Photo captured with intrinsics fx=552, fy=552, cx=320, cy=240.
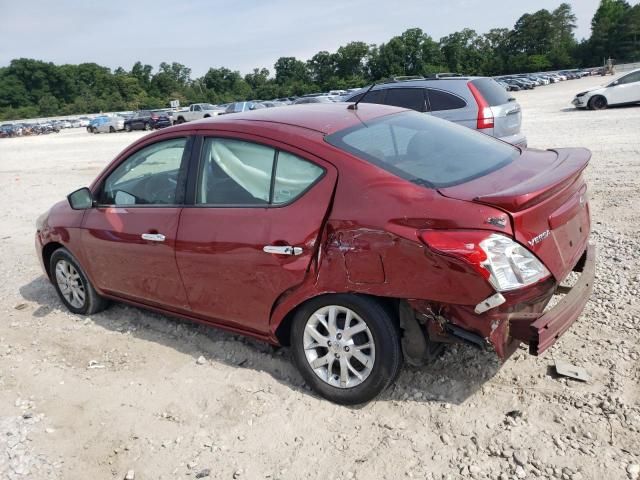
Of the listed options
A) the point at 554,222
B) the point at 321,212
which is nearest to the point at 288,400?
the point at 321,212

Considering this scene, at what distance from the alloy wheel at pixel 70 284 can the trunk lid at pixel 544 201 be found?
3.46 meters

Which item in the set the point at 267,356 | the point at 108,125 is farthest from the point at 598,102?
the point at 108,125

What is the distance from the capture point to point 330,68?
115375mm

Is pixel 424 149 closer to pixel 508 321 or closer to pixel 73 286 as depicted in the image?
pixel 508 321

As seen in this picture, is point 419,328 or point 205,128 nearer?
point 419,328

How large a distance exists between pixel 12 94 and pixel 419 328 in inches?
5553

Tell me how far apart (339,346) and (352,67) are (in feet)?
382

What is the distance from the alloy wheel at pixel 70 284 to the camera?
487 cm

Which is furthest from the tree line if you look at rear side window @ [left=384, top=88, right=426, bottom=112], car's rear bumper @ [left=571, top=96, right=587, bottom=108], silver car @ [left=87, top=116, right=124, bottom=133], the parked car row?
rear side window @ [left=384, top=88, right=426, bottom=112]

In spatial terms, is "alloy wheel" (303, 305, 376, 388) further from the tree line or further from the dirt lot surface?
the tree line

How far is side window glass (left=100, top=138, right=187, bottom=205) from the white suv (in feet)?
66.8

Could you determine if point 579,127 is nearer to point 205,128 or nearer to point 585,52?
point 205,128

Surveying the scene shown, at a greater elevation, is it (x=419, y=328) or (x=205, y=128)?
(x=205, y=128)

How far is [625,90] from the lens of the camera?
20047 mm
